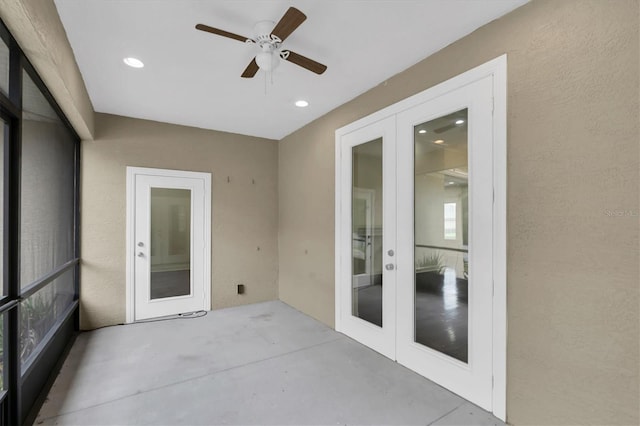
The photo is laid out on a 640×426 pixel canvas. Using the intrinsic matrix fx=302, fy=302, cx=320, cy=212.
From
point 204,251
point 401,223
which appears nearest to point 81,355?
point 204,251

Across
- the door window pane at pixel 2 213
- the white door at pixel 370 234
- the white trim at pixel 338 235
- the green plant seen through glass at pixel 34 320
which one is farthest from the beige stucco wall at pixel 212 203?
the door window pane at pixel 2 213

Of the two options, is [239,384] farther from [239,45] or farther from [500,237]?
[239,45]

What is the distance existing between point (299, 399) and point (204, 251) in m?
2.92

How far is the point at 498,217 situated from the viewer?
6.98ft

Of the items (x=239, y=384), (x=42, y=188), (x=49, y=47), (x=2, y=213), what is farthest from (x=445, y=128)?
A: (x=42, y=188)

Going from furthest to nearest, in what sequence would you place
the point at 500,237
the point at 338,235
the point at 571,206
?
the point at 338,235
the point at 500,237
the point at 571,206

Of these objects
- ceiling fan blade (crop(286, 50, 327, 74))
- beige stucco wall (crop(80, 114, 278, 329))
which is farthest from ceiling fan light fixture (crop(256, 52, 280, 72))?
beige stucco wall (crop(80, 114, 278, 329))

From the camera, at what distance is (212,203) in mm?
4695

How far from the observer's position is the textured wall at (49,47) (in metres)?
1.59

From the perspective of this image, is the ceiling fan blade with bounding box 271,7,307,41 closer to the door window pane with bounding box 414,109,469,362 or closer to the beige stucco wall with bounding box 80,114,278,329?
the door window pane with bounding box 414,109,469,362

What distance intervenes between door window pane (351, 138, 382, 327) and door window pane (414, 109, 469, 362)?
1.68 ft

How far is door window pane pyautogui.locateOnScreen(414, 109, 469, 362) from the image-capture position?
2428 mm

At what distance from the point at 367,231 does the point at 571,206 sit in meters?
1.87

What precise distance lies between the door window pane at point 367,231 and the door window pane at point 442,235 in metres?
0.51
